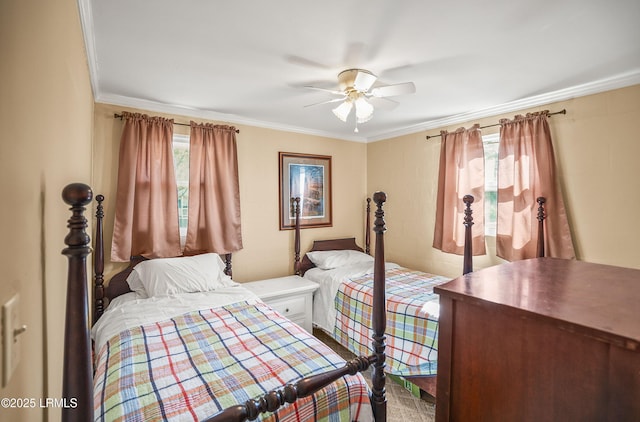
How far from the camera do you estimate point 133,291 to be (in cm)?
262

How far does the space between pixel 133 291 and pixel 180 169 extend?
120 cm

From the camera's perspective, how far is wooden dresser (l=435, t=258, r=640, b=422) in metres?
0.53

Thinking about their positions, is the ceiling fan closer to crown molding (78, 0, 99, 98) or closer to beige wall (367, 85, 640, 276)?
crown molding (78, 0, 99, 98)

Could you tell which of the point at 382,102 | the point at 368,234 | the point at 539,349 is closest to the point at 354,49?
the point at 382,102

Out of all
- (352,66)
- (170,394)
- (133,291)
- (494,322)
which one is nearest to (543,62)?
(352,66)

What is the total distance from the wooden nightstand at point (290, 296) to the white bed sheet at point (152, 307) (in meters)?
0.38

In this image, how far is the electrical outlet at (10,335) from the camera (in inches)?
22.3

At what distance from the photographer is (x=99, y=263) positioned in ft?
8.12

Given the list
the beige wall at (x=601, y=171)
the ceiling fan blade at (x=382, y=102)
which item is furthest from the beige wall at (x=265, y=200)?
the beige wall at (x=601, y=171)

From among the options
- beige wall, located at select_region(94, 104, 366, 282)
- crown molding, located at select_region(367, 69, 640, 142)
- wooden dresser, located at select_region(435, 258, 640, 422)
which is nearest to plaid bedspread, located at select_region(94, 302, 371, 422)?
wooden dresser, located at select_region(435, 258, 640, 422)

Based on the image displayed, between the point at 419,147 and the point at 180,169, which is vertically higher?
the point at 419,147

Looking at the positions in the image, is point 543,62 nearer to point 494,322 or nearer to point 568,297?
point 568,297

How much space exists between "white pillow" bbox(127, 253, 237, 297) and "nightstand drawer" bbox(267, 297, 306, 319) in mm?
478

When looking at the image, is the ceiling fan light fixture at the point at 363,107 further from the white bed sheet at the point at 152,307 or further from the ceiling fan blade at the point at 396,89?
the white bed sheet at the point at 152,307
